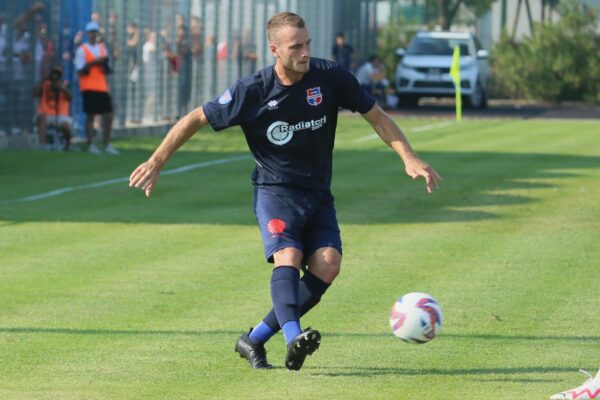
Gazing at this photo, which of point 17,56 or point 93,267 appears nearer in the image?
point 93,267

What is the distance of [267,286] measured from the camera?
38.7 feet

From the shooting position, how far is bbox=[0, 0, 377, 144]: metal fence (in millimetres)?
27875

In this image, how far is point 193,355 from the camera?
29.2ft

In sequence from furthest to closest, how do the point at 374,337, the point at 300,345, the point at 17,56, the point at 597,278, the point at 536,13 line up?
the point at 536,13 < the point at 17,56 < the point at 597,278 < the point at 374,337 < the point at 300,345

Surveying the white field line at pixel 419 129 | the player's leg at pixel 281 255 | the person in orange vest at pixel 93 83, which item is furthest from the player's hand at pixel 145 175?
the white field line at pixel 419 129

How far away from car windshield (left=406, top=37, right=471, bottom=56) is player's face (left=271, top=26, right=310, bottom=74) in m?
38.4

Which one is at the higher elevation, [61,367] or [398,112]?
[61,367]

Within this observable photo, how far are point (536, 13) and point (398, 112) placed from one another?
33.6m

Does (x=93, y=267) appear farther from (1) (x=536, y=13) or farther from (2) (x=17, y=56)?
(1) (x=536, y=13)

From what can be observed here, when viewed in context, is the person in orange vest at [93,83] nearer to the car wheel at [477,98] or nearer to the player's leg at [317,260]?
the player's leg at [317,260]

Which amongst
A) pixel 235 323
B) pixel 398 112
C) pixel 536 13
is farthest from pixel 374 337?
pixel 536 13

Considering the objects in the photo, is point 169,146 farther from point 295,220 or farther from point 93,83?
point 93,83

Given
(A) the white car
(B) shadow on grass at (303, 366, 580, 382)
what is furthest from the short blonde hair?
(A) the white car

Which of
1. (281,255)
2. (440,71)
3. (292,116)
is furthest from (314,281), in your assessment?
(440,71)
